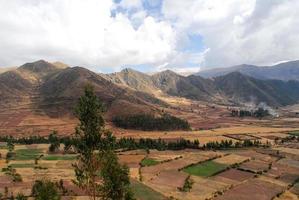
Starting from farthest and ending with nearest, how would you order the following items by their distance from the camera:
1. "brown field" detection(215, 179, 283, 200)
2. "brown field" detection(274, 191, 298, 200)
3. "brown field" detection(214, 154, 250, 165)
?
"brown field" detection(214, 154, 250, 165) < "brown field" detection(274, 191, 298, 200) < "brown field" detection(215, 179, 283, 200)

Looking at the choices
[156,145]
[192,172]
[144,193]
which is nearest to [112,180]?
[144,193]

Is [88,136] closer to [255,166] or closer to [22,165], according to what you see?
[22,165]

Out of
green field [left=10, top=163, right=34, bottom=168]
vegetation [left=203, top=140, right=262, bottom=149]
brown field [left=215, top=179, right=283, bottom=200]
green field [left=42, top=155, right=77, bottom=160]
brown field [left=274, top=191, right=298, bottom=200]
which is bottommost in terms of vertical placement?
brown field [left=274, top=191, right=298, bottom=200]

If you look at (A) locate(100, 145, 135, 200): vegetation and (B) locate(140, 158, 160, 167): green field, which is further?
(B) locate(140, 158, 160, 167): green field

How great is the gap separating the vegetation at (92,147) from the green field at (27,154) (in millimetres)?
106716

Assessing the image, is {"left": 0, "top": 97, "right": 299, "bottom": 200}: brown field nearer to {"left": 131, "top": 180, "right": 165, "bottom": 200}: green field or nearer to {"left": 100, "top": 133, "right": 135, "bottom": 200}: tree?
{"left": 131, "top": 180, "right": 165, "bottom": 200}: green field

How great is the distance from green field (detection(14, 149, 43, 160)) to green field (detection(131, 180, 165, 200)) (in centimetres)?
6092

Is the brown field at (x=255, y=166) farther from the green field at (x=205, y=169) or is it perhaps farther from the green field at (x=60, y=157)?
the green field at (x=60, y=157)

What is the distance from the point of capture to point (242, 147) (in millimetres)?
176375

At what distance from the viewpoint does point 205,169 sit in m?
124

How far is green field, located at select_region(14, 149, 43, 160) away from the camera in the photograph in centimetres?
14865

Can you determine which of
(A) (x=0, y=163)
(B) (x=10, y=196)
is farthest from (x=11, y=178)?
(A) (x=0, y=163)

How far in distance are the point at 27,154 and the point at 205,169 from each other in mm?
71417

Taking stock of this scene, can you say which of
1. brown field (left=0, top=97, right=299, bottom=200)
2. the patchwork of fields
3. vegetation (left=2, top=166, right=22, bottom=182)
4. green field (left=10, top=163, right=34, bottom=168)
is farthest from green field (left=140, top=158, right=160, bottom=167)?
vegetation (left=2, top=166, right=22, bottom=182)
